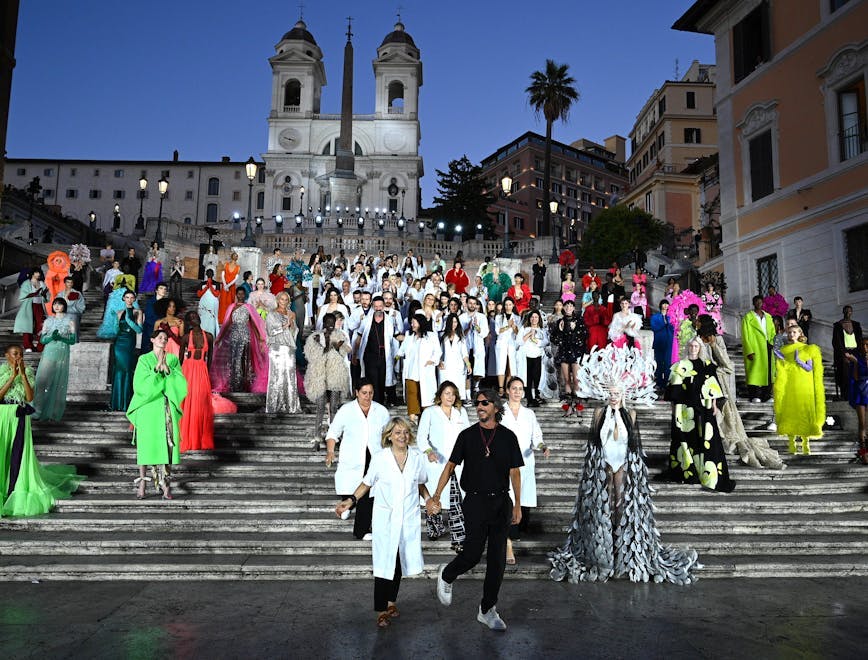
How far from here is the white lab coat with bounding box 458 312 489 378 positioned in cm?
1207

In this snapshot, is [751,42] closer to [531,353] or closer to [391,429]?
[531,353]

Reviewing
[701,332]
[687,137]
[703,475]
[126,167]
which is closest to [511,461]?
[703,475]

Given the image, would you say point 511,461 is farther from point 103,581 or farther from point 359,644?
point 103,581

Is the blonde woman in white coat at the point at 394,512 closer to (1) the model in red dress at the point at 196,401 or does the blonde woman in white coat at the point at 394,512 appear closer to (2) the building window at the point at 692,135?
(1) the model in red dress at the point at 196,401

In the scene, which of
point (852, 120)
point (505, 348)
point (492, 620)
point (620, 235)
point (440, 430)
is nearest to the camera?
point (492, 620)

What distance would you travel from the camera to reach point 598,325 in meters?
13.2

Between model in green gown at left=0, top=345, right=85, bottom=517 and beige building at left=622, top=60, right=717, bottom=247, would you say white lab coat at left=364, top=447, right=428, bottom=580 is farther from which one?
beige building at left=622, top=60, right=717, bottom=247

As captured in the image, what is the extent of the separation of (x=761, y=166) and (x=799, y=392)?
13.8 metres

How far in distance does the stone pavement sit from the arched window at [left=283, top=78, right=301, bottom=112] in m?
77.7

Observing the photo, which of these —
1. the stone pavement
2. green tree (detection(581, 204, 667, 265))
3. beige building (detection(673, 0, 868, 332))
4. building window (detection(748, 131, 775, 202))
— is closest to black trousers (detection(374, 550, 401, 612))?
the stone pavement

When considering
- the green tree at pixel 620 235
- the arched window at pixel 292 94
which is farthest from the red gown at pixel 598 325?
the arched window at pixel 292 94

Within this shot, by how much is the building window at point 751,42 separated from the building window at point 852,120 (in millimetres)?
3695

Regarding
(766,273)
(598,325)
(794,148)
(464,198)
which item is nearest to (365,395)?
(598,325)

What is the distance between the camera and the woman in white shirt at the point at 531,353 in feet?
38.9
